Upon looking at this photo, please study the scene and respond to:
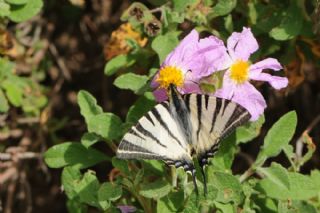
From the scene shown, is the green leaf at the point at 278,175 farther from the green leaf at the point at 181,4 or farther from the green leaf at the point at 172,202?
the green leaf at the point at 181,4

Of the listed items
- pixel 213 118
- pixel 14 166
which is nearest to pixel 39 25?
pixel 14 166

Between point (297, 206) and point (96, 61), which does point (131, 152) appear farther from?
point (96, 61)

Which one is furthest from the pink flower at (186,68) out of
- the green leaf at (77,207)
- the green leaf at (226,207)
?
the green leaf at (77,207)

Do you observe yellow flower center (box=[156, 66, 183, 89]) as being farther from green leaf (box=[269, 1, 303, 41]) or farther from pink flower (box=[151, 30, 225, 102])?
green leaf (box=[269, 1, 303, 41])

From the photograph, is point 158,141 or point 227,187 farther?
point 227,187

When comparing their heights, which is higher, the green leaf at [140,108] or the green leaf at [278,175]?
the green leaf at [140,108]

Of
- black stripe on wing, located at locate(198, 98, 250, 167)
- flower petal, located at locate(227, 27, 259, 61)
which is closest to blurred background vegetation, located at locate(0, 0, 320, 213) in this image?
flower petal, located at locate(227, 27, 259, 61)

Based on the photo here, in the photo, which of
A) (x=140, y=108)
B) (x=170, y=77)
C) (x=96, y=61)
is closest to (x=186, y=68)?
(x=170, y=77)
